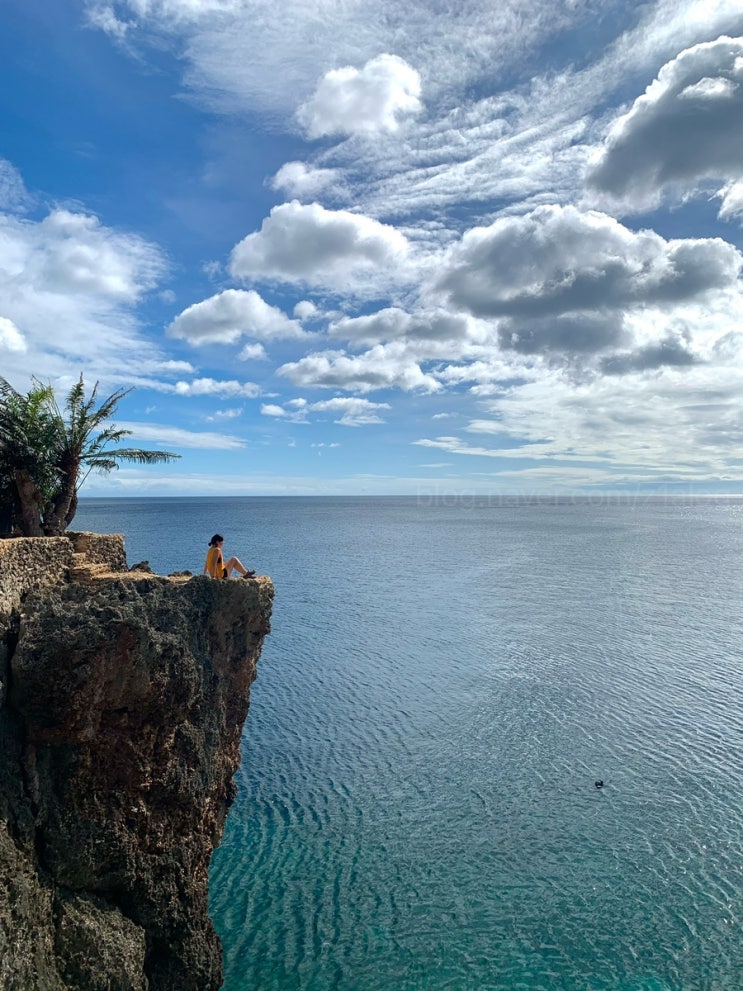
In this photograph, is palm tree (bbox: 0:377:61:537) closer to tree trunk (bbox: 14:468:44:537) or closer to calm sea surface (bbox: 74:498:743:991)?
tree trunk (bbox: 14:468:44:537)

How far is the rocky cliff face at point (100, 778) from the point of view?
36.8ft

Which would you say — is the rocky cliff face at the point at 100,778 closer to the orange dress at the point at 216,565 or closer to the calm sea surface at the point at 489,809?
the orange dress at the point at 216,565

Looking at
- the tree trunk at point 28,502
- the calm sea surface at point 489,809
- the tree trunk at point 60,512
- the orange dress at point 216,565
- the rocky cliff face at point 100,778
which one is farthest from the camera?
the tree trunk at point 60,512

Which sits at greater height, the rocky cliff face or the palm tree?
the palm tree

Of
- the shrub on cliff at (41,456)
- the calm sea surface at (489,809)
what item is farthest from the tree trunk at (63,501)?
the calm sea surface at (489,809)

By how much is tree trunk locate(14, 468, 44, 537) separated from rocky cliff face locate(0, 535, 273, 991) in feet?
11.2

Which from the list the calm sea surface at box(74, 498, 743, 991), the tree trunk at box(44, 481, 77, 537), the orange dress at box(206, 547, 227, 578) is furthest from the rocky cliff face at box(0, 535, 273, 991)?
the tree trunk at box(44, 481, 77, 537)

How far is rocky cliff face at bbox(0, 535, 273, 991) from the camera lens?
36.8 ft

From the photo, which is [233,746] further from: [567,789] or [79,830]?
[567,789]

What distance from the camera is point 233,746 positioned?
19.3 m

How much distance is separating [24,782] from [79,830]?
1.61 meters

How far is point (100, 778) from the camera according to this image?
1287 cm

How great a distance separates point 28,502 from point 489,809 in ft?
66.8

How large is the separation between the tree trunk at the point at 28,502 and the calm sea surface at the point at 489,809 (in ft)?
42.1
